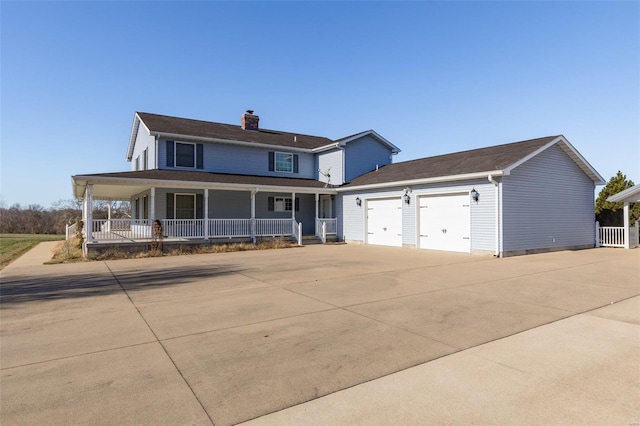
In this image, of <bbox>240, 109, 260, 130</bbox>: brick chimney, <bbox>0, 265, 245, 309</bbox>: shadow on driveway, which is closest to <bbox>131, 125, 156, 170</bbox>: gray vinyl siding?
<bbox>240, 109, 260, 130</bbox>: brick chimney

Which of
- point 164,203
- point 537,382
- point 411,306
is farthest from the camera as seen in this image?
point 164,203

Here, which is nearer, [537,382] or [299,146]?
[537,382]

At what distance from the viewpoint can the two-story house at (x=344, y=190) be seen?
46.9 ft

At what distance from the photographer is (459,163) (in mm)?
16297

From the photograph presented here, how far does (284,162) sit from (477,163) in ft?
38.5

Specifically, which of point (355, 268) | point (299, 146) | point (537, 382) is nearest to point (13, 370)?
point (537, 382)

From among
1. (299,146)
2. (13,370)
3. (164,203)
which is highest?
(299,146)

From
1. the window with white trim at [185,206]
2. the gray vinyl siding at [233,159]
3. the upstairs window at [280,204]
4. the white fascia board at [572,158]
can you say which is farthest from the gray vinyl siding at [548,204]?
the window with white trim at [185,206]

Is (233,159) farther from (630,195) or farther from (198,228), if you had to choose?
(630,195)

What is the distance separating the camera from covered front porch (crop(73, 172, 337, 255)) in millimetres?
15352

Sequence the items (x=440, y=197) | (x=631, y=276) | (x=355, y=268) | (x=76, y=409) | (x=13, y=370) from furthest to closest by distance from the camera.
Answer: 1. (x=440, y=197)
2. (x=355, y=268)
3. (x=631, y=276)
4. (x=13, y=370)
5. (x=76, y=409)

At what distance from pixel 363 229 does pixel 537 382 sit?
16.3 meters

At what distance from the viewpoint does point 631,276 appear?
908 cm

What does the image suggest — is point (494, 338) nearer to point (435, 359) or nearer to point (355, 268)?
point (435, 359)
